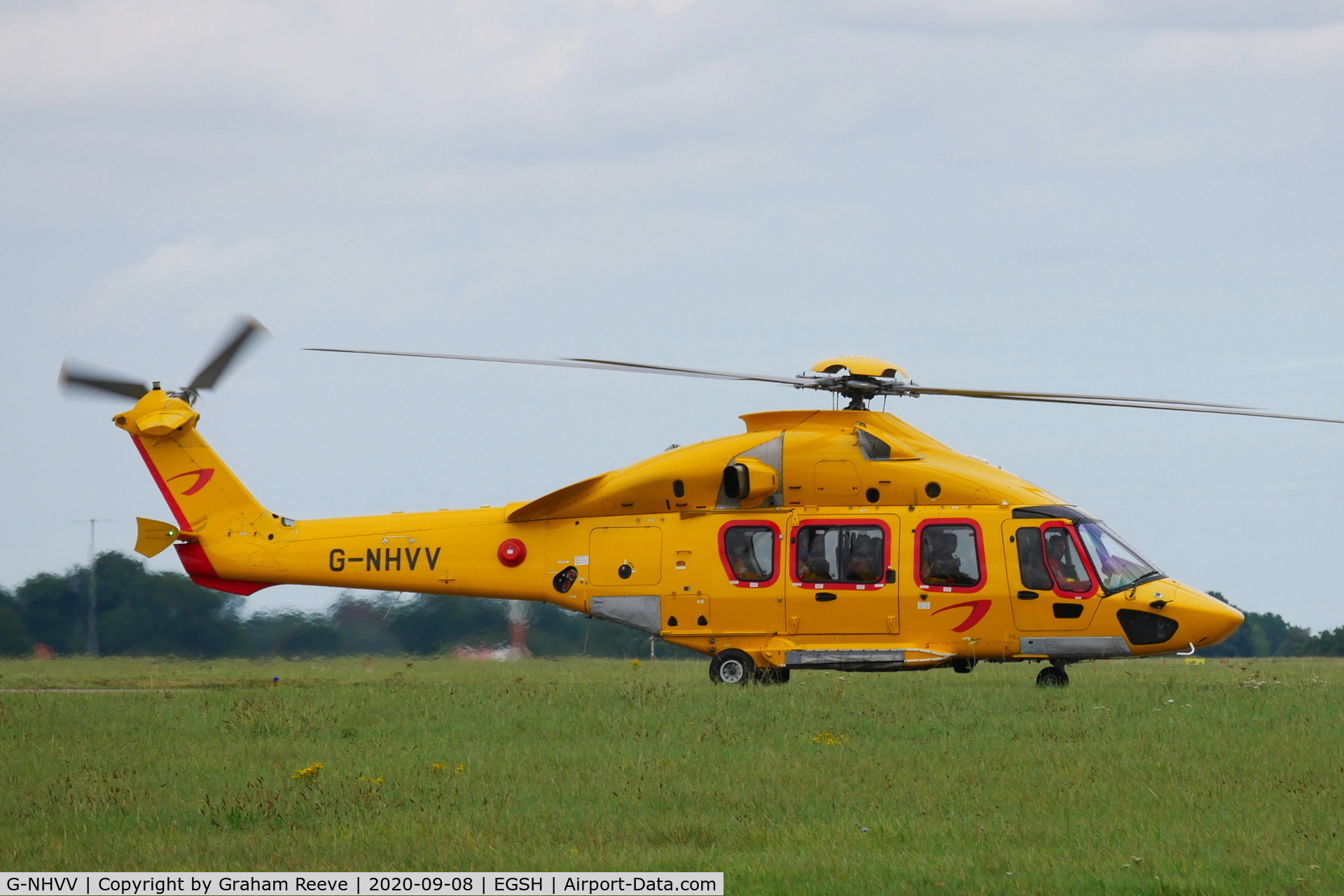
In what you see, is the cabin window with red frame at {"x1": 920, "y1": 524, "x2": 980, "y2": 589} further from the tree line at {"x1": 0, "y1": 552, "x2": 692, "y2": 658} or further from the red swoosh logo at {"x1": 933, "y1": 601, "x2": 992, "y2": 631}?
the tree line at {"x1": 0, "y1": 552, "x2": 692, "y2": 658}

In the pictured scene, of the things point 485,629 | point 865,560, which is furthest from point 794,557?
point 485,629

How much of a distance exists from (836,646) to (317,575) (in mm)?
8330

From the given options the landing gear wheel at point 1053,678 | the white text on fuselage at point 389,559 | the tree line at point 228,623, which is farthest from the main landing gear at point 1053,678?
the white text on fuselage at point 389,559

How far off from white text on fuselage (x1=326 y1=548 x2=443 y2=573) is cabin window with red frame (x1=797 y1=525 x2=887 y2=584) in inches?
227

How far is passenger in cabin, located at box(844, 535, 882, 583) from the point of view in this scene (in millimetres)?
18969

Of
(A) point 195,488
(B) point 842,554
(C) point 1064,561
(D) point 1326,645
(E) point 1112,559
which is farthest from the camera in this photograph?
(D) point 1326,645

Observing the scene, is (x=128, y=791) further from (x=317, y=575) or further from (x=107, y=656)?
(x=107, y=656)

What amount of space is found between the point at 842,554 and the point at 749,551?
134 cm

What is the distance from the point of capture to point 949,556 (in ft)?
61.6

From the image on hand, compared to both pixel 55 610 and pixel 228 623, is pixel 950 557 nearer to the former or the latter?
pixel 228 623

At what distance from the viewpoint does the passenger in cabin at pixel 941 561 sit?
18.7 meters

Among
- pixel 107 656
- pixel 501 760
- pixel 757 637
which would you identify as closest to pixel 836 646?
pixel 757 637

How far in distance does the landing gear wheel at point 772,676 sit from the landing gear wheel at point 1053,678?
351 cm

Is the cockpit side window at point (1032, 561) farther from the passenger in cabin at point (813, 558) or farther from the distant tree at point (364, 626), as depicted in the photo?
the distant tree at point (364, 626)
